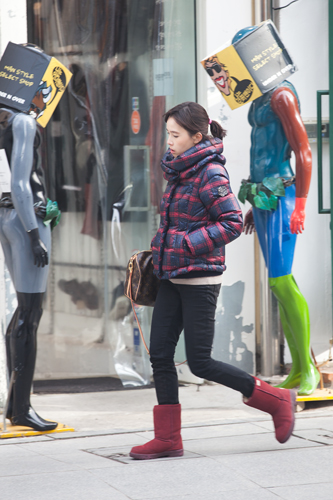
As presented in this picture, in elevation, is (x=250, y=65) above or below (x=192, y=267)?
above

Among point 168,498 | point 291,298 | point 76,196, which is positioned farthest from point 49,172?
point 168,498

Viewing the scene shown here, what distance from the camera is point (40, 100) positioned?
4.20 metres

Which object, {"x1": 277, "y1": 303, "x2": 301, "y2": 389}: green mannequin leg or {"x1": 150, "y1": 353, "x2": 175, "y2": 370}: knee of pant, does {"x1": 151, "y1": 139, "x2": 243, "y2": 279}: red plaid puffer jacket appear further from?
{"x1": 277, "y1": 303, "x2": 301, "y2": 389}: green mannequin leg

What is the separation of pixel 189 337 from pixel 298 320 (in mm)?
1388

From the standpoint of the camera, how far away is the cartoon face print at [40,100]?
4.17m

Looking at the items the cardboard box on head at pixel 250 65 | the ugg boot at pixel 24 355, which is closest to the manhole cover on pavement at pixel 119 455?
the ugg boot at pixel 24 355

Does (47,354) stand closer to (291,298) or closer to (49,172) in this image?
(49,172)

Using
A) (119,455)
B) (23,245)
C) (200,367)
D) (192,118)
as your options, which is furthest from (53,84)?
(119,455)

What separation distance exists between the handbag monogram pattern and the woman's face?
55 centimetres

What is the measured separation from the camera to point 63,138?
5.62 metres

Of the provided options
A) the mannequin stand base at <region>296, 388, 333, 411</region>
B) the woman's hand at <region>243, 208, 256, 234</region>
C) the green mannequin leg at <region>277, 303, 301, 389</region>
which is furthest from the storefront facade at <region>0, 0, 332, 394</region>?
the mannequin stand base at <region>296, 388, 333, 411</region>

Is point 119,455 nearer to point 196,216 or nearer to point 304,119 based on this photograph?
point 196,216

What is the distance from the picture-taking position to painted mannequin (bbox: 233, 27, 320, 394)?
455 centimetres

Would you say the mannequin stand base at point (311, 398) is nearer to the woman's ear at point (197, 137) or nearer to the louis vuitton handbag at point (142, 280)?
the louis vuitton handbag at point (142, 280)
